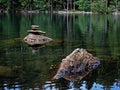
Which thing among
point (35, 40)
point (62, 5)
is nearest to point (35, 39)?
point (35, 40)

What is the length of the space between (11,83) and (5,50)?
62.4 ft

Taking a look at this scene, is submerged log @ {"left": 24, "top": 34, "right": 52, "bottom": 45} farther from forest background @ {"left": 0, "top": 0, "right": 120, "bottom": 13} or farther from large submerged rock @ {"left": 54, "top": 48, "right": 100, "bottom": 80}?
forest background @ {"left": 0, "top": 0, "right": 120, "bottom": 13}

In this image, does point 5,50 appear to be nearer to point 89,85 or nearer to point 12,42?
point 12,42

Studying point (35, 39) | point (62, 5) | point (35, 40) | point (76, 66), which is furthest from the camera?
point (62, 5)

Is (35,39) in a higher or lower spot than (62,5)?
lower

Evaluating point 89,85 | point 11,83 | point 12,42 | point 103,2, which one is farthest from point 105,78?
point 103,2

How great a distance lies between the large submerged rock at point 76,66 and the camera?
32.1 meters

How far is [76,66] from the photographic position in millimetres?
33406

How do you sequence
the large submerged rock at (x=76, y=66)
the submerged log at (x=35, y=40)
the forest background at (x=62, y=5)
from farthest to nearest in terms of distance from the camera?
the forest background at (x=62, y=5) < the submerged log at (x=35, y=40) < the large submerged rock at (x=76, y=66)

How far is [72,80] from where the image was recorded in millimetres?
30438

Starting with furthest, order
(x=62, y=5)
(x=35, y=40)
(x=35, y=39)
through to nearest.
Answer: (x=62, y=5)
(x=35, y=39)
(x=35, y=40)

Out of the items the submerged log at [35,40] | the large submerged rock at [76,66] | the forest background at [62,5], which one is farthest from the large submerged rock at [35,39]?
the forest background at [62,5]

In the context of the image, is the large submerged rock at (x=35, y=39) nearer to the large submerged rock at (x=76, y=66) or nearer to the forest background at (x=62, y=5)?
the large submerged rock at (x=76, y=66)

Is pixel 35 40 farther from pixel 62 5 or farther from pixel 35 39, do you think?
pixel 62 5
